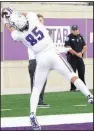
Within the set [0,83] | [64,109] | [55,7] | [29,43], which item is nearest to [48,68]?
[29,43]

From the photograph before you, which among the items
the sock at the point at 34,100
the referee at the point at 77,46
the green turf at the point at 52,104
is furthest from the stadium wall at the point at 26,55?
the sock at the point at 34,100

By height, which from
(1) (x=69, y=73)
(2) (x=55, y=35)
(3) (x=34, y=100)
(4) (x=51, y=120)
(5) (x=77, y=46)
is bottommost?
(4) (x=51, y=120)

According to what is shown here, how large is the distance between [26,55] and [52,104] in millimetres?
5034

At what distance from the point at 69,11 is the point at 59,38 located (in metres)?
0.94

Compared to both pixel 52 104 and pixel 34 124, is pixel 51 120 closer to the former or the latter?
pixel 34 124

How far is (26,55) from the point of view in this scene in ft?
49.7

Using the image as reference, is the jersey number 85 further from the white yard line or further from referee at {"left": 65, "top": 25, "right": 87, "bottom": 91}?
referee at {"left": 65, "top": 25, "right": 87, "bottom": 91}

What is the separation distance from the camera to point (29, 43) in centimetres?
749

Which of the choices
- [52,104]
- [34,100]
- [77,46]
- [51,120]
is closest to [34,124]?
[34,100]

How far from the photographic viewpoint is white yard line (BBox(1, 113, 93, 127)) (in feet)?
25.7

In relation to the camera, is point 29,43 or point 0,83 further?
point 0,83

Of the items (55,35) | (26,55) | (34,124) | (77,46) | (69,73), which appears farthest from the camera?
(55,35)

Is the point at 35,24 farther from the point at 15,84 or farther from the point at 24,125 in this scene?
the point at 15,84

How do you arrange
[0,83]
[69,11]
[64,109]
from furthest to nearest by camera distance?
[69,11], [0,83], [64,109]
